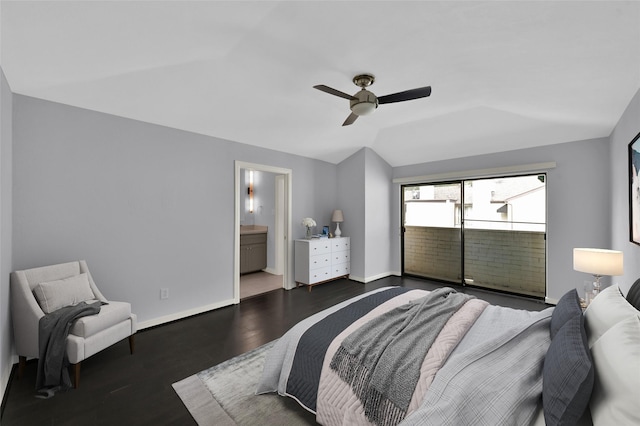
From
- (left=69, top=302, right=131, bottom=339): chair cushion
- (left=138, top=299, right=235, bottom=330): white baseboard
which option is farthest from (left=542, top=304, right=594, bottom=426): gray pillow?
(left=138, top=299, right=235, bottom=330): white baseboard

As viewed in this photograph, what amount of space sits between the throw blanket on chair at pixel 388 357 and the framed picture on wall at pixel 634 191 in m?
1.78

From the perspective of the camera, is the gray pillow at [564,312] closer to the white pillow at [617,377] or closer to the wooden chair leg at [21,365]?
the white pillow at [617,377]

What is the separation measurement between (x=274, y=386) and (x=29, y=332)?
197 centimetres

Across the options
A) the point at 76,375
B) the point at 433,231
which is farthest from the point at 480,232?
the point at 76,375

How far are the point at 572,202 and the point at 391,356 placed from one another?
3.90 metres

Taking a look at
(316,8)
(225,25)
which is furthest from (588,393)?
(225,25)

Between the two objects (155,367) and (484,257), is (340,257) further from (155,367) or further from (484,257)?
(155,367)

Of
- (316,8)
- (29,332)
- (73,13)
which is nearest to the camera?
(73,13)

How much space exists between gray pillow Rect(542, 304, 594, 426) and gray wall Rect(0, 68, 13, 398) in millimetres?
3208

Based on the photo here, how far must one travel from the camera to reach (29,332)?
2.17m

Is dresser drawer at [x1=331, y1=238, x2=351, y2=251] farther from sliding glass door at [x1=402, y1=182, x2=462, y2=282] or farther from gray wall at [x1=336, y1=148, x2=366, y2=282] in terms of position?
sliding glass door at [x1=402, y1=182, x2=462, y2=282]

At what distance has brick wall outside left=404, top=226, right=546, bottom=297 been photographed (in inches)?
168

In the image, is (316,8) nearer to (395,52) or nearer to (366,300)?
(395,52)

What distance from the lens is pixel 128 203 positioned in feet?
10.0
